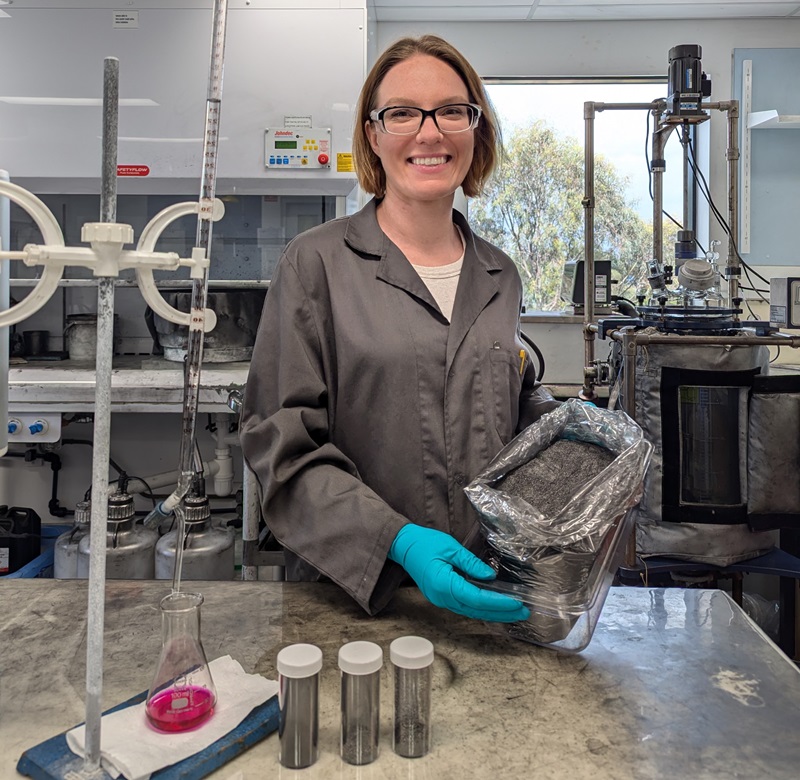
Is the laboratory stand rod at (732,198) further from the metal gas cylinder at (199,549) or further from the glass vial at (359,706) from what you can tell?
the glass vial at (359,706)

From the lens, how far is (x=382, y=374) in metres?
1.21

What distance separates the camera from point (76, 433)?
3.01 meters

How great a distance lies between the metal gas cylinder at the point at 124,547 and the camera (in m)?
2.33

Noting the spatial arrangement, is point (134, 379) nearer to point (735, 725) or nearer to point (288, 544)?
point (288, 544)

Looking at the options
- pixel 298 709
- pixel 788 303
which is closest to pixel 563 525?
pixel 298 709

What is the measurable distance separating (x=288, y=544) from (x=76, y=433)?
226 cm

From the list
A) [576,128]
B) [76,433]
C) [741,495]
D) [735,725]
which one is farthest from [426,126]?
[576,128]

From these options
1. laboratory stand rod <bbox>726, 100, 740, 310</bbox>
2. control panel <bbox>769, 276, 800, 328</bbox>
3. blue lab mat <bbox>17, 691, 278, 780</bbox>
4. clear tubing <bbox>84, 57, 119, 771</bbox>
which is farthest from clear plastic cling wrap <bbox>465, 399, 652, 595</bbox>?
laboratory stand rod <bbox>726, 100, 740, 310</bbox>

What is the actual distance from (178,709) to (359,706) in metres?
0.18

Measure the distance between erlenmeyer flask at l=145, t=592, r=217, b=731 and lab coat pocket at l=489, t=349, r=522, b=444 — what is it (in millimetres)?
687

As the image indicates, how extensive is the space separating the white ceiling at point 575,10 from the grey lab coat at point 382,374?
7.73ft

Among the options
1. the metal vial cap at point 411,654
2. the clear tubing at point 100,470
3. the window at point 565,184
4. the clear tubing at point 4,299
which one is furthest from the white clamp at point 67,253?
the window at point 565,184

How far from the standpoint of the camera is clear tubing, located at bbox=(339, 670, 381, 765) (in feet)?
2.27

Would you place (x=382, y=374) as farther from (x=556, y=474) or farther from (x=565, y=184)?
(x=565, y=184)
